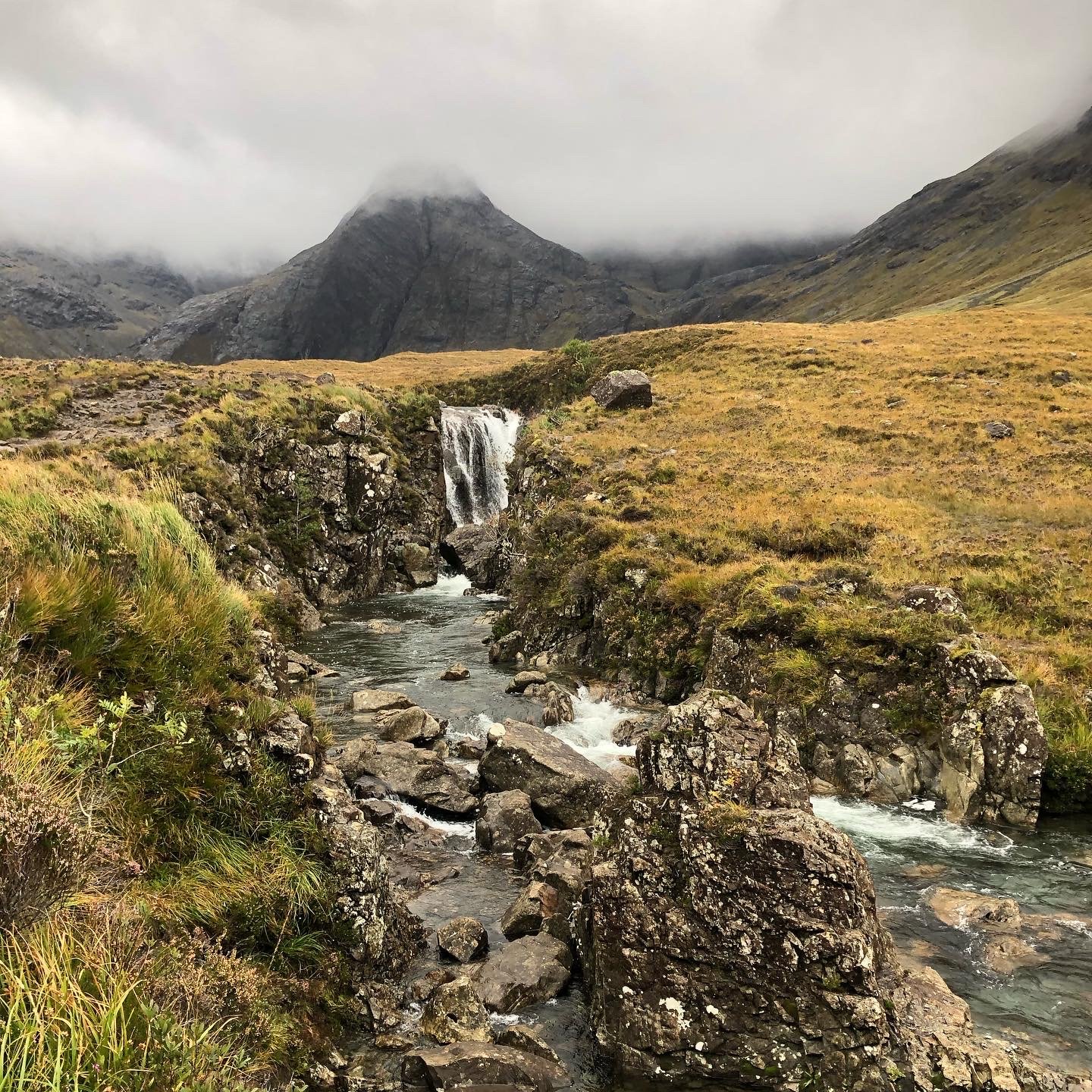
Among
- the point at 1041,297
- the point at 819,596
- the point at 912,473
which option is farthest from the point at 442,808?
the point at 1041,297

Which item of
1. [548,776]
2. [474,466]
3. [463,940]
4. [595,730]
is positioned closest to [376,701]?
[595,730]

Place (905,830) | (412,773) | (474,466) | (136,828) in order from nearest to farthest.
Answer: (136,828) < (905,830) < (412,773) < (474,466)

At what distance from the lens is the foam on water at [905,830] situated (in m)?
12.4

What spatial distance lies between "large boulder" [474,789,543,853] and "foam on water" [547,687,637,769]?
11.1ft

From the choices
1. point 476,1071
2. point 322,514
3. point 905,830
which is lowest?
point 905,830

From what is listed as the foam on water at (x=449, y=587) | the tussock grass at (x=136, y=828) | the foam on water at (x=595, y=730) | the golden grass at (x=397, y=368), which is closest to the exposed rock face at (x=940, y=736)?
the foam on water at (x=595, y=730)

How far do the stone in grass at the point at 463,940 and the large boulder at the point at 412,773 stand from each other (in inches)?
173

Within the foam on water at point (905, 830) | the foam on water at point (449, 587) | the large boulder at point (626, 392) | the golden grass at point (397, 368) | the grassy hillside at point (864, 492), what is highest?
the golden grass at point (397, 368)

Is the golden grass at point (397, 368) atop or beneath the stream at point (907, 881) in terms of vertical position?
atop

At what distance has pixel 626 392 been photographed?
47000 millimetres

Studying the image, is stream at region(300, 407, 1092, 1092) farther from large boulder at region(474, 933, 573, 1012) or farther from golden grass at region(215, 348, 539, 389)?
golden grass at region(215, 348, 539, 389)

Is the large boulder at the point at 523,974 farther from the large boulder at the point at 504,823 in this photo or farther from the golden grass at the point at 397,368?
the golden grass at the point at 397,368

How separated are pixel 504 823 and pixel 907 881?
7.04 metres

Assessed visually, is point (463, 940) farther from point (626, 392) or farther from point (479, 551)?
point (626, 392)
